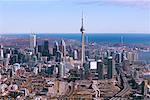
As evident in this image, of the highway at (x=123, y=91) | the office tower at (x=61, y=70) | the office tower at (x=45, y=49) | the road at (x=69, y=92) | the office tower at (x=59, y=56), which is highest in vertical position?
the office tower at (x=45, y=49)

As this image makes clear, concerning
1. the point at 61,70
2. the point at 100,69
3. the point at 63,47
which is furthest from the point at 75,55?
the point at 100,69

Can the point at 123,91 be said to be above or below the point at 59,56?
below

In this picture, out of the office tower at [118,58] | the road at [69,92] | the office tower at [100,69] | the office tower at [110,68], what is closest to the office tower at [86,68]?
the office tower at [100,69]

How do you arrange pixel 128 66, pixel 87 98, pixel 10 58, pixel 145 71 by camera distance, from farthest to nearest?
pixel 10 58, pixel 128 66, pixel 145 71, pixel 87 98

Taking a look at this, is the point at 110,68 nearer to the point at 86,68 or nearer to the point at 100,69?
the point at 100,69

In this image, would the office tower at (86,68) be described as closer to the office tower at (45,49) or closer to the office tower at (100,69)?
the office tower at (100,69)

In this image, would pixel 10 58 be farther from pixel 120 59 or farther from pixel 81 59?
pixel 120 59

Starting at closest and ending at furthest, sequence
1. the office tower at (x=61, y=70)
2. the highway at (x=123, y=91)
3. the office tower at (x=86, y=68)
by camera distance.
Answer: the highway at (x=123, y=91), the office tower at (x=86, y=68), the office tower at (x=61, y=70)

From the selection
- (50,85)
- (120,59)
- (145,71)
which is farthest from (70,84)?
(120,59)

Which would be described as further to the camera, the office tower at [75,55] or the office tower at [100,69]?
the office tower at [75,55]

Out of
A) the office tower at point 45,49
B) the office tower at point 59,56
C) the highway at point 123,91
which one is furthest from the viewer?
the office tower at point 45,49

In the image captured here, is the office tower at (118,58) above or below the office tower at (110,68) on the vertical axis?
above
